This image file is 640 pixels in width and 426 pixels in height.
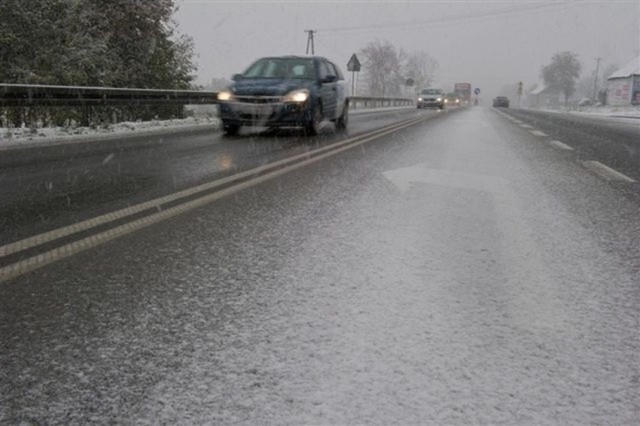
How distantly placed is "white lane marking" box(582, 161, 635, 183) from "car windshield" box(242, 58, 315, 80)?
6.15 m

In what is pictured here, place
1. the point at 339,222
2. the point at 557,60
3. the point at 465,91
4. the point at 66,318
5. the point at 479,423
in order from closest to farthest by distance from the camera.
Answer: the point at 479,423
the point at 66,318
the point at 339,222
the point at 465,91
the point at 557,60

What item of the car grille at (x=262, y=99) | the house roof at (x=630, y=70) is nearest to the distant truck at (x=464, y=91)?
the house roof at (x=630, y=70)

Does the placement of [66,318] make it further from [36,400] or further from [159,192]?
[159,192]

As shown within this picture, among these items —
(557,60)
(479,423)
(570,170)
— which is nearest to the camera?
(479,423)

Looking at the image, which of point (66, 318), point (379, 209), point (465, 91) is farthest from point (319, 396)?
point (465, 91)

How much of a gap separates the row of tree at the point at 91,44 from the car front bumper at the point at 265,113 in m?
6.38

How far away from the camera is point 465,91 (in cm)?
8475

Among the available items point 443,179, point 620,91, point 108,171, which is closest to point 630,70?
point 620,91

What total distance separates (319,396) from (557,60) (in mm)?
156773

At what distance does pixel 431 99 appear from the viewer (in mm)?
43875

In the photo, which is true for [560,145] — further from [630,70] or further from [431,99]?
[630,70]

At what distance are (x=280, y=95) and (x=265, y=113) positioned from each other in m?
0.44

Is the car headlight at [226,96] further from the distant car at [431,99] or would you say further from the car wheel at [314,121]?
the distant car at [431,99]

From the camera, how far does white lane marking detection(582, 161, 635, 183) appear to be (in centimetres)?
621
